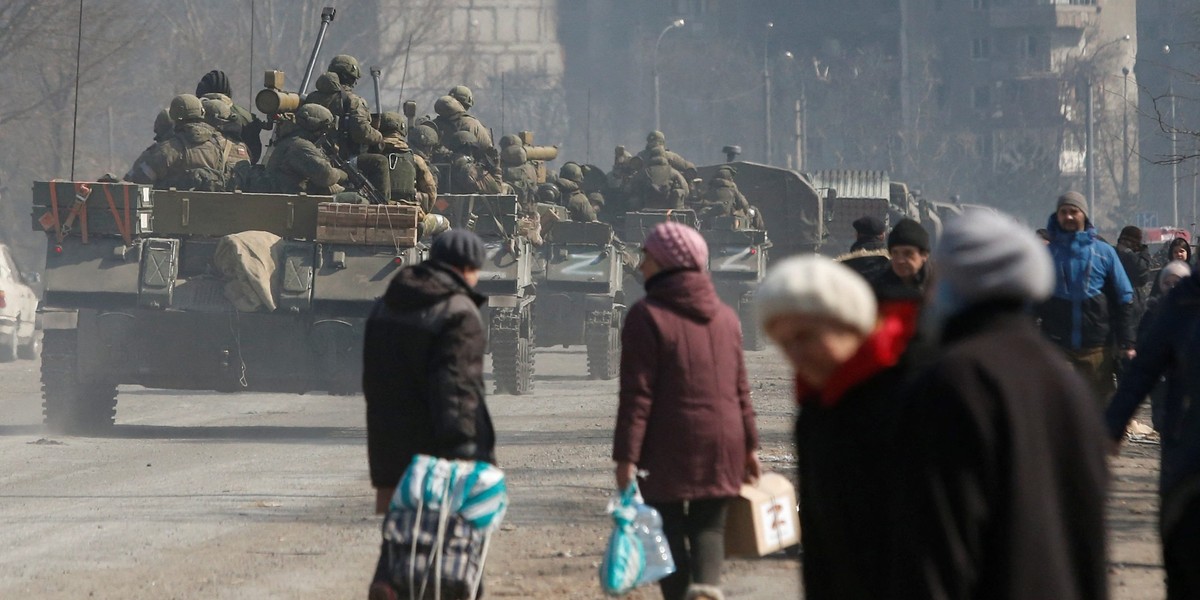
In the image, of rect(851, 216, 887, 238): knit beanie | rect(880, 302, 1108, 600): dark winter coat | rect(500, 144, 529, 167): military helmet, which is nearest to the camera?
rect(880, 302, 1108, 600): dark winter coat

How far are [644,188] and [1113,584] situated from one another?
1946 cm

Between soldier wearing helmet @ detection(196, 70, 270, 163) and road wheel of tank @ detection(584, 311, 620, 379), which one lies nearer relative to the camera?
soldier wearing helmet @ detection(196, 70, 270, 163)

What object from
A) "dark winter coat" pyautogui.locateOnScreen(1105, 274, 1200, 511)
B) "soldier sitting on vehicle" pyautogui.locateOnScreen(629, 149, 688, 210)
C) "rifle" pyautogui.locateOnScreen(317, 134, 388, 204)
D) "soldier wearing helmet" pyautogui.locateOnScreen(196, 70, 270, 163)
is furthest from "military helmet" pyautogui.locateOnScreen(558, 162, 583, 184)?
"dark winter coat" pyautogui.locateOnScreen(1105, 274, 1200, 511)

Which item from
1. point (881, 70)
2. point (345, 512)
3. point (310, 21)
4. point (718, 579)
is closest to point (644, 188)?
point (345, 512)

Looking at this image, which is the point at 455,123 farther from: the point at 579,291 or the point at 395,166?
the point at 395,166

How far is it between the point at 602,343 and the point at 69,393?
312 inches

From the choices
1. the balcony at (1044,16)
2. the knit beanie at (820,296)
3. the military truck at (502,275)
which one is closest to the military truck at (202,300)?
the military truck at (502,275)

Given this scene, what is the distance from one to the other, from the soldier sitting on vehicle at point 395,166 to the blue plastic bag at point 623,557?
33.7 ft

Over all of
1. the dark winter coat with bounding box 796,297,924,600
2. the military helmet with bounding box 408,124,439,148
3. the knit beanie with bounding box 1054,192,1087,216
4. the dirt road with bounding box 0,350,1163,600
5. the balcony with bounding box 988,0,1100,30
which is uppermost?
the balcony with bounding box 988,0,1100,30

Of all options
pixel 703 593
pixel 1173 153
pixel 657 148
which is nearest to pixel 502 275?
pixel 1173 153

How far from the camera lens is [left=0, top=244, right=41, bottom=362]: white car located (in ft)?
80.8

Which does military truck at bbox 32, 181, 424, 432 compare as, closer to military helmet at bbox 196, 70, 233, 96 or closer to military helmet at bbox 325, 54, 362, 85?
military helmet at bbox 325, 54, 362, 85

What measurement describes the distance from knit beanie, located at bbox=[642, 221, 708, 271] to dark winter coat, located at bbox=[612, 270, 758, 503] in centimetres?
5

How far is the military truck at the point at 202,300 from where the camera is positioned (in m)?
14.9
